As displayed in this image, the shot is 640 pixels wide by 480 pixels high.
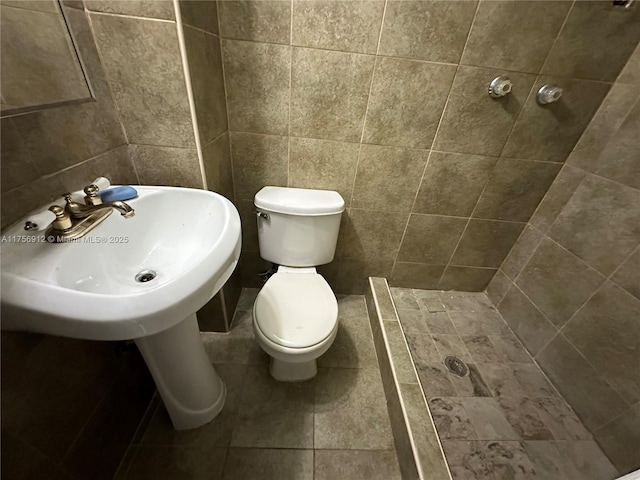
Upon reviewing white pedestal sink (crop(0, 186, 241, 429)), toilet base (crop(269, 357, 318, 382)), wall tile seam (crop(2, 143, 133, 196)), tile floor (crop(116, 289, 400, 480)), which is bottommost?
tile floor (crop(116, 289, 400, 480))

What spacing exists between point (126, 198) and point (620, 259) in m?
1.79

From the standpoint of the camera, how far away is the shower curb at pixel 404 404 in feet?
2.92

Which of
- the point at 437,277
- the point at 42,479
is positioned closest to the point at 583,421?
the point at 437,277

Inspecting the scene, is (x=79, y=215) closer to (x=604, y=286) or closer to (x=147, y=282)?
(x=147, y=282)

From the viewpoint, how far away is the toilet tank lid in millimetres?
1133

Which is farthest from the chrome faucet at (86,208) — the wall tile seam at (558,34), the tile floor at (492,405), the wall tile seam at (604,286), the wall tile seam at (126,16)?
the wall tile seam at (604,286)

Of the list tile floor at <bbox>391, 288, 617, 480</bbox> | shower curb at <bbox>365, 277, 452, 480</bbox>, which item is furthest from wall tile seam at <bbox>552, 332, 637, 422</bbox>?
shower curb at <bbox>365, 277, 452, 480</bbox>

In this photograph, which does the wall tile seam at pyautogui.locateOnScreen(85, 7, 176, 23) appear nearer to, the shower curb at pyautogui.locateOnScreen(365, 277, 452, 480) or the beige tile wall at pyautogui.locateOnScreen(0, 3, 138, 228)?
the beige tile wall at pyautogui.locateOnScreen(0, 3, 138, 228)

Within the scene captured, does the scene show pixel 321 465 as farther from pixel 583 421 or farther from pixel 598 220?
pixel 598 220

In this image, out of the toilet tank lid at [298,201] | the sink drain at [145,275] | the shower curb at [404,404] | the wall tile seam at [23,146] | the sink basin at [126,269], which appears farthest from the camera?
the toilet tank lid at [298,201]

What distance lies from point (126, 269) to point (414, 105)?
47.9 inches

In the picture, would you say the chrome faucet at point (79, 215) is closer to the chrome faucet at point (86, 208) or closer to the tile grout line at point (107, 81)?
the chrome faucet at point (86, 208)

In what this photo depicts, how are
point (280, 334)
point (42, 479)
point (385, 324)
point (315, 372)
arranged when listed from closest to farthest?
1. point (42, 479)
2. point (280, 334)
3. point (315, 372)
4. point (385, 324)

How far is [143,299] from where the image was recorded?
1.39 ft
